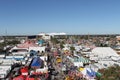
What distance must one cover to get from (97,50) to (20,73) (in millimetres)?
18870

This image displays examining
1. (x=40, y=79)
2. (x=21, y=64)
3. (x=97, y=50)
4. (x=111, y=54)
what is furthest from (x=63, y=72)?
(x=97, y=50)

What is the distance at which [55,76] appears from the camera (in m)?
17.4

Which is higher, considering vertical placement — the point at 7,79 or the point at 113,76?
the point at 113,76

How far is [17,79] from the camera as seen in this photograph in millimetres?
14836

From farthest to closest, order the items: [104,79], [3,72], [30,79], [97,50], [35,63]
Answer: [97,50]
[35,63]
[3,72]
[30,79]
[104,79]

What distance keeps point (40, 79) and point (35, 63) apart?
18.1 ft

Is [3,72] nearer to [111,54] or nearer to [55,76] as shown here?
[55,76]

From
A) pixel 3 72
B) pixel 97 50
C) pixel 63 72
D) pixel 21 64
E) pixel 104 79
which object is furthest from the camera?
pixel 97 50

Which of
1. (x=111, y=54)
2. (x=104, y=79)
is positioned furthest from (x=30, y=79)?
(x=111, y=54)

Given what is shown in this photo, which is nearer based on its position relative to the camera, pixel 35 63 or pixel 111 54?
pixel 35 63

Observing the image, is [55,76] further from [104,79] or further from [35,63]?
[104,79]

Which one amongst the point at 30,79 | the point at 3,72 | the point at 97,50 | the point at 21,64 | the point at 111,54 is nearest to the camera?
the point at 30,79

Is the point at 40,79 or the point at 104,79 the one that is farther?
the point at 40,79

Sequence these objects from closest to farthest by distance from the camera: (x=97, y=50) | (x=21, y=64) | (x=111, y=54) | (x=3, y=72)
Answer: (x=3, y=72)
(x=21, y=64)
(x=111, y=54)
(x=97, y=50)
